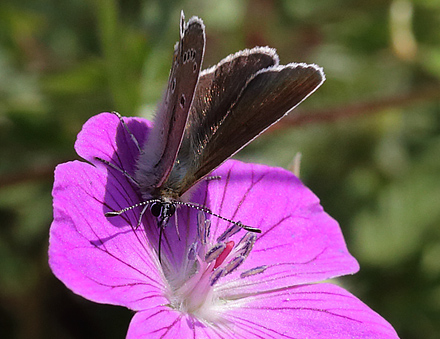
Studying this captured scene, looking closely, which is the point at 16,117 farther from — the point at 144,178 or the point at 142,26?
the point at 144,178

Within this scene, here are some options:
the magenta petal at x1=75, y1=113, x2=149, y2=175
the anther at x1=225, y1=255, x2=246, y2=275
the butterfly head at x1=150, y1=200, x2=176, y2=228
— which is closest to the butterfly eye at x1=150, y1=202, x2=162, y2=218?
the butterfly head at x1=150, y1=200, x2=176, y2=228

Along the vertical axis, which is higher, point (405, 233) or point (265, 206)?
point (405, 233)

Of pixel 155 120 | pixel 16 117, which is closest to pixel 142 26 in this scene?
pixel 16 117

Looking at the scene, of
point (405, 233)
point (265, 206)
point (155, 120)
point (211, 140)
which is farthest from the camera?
point (405, 233)

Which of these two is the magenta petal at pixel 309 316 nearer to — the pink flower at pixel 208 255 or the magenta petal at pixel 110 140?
the pink flower at pixel 208 255

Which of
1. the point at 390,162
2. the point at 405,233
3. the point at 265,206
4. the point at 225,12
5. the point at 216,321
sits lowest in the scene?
the point at 216,321

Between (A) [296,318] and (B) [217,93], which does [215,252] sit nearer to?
(A) [296,318]

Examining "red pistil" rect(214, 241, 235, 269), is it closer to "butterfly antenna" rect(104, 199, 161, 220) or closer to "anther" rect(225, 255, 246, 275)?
"anther" rect(225, 255, 246, 275)

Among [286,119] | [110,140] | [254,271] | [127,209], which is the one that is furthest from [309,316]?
[286,119]
